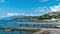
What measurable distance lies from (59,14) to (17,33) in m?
4.62

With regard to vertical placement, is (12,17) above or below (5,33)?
above

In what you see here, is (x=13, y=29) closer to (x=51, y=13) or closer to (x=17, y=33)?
(x=17, y=33)

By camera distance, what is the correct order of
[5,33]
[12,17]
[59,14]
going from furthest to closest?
[5,33], [59,14], [12,17]

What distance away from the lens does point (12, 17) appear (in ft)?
46.4

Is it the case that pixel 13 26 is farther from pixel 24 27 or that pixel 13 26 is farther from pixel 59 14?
pixel 59 14

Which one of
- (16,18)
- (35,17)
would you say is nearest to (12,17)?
(16,18)

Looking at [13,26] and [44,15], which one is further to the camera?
[13,26]

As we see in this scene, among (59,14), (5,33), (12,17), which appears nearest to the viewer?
(12,17)

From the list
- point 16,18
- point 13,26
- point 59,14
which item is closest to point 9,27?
point 13,26

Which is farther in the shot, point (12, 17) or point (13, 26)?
point (13, 26)

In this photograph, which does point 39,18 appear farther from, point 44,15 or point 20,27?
point 20,27

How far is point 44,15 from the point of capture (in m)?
14.3

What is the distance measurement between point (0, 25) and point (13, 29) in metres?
1.29

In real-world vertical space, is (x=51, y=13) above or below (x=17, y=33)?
above
